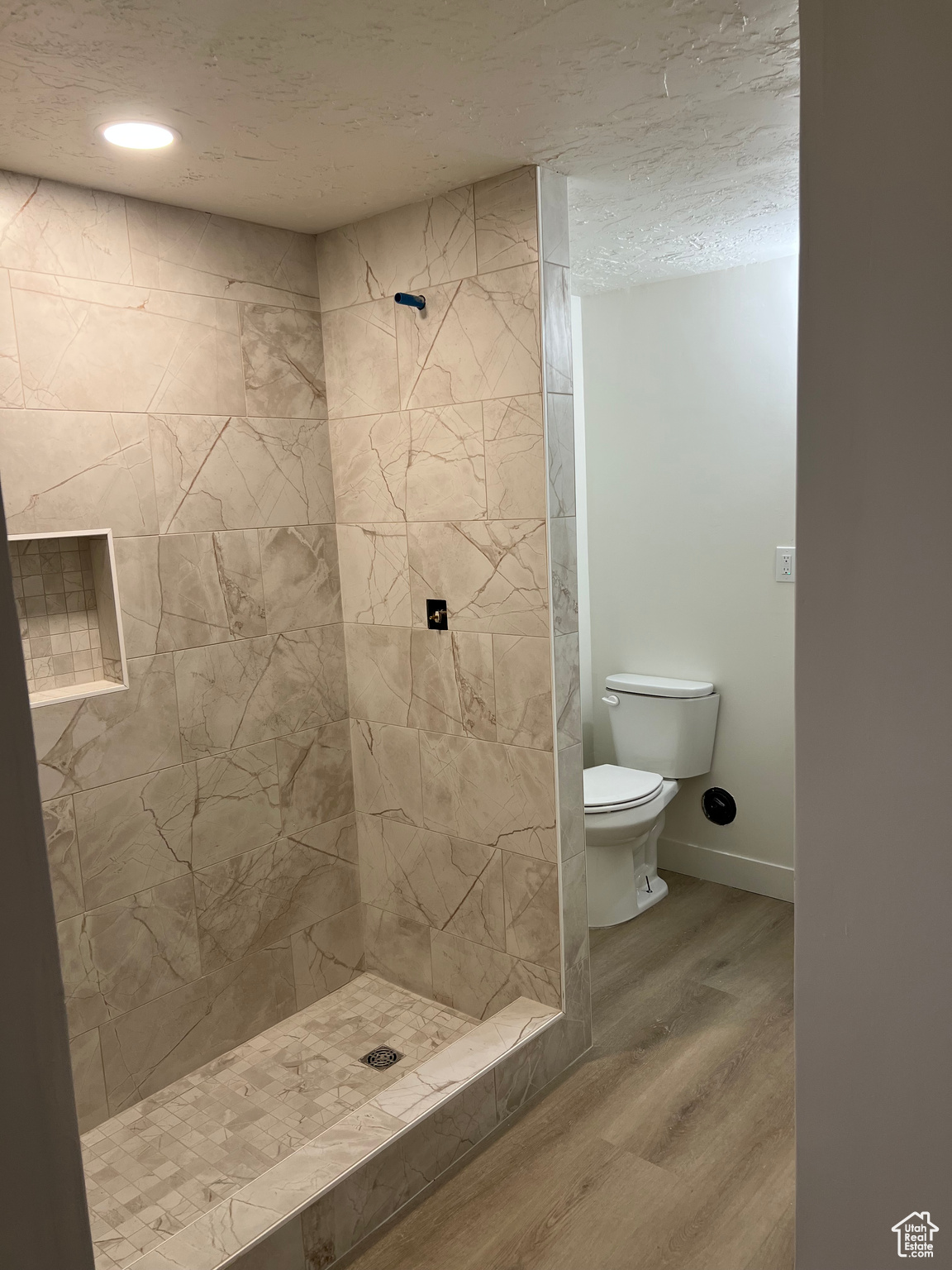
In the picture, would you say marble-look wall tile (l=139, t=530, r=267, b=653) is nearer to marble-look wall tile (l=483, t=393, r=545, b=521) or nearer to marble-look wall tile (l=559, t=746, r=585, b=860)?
marble-look wall tile (l=483, t=393, r=545, b=521)

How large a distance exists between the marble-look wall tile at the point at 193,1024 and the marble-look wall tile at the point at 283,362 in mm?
1534

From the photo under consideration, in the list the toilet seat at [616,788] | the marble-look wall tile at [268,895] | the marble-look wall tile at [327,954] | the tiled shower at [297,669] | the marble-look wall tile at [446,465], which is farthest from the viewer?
the toilet seat at [616,788]

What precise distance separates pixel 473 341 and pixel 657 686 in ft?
5.28

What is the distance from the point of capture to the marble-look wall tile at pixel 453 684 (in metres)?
2.31

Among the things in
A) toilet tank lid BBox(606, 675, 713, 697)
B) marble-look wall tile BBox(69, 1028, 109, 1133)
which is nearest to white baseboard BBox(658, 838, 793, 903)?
toilet tank lid BBox(606, 675, 713, 697)

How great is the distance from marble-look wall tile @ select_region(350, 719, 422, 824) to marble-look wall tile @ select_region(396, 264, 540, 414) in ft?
3.08

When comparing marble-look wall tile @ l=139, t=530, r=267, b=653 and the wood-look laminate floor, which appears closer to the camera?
the wood-look laminate floor

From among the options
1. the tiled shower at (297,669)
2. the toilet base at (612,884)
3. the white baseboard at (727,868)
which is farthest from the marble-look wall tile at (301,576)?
the white baseboard at (727,868)

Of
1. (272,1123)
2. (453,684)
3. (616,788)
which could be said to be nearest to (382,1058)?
(272,1123)

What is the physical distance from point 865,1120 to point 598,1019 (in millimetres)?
2000

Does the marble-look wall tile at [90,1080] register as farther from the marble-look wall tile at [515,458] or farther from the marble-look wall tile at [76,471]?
the marble-look wall tile at [515,458]

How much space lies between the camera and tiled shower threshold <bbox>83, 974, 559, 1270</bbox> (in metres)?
1.69

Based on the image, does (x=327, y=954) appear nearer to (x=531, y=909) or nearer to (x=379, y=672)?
(x=531, y=909)

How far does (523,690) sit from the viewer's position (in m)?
2.23
